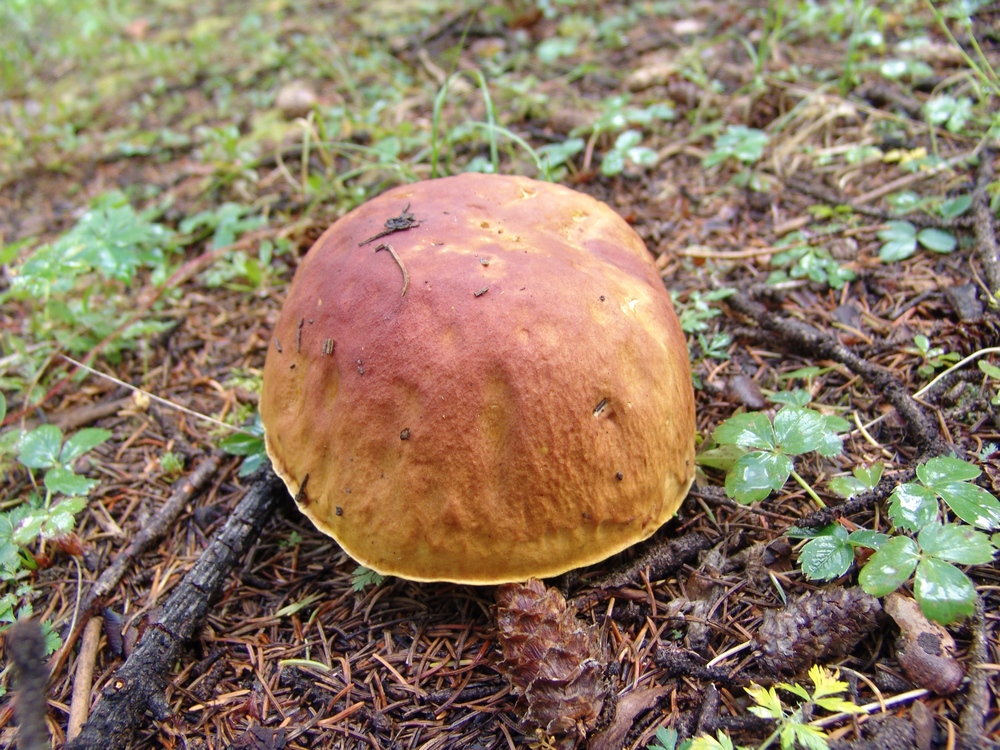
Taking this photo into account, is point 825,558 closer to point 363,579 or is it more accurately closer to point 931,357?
point 931,357

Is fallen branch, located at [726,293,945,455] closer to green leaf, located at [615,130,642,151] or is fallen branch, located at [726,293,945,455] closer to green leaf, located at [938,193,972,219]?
green leaf, located at [938,193,972,219]

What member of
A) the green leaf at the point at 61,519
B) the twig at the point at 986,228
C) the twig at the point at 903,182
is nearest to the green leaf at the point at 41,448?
the green leaf at the point at 61,519

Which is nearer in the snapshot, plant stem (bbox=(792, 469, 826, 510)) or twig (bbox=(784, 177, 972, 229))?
plant stem (bbox=(792, 469, 826, 510))

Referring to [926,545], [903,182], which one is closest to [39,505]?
[926,545]

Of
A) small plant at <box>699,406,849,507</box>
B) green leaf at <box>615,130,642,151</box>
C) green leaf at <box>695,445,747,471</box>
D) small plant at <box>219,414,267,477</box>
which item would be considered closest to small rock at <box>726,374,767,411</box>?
green leaf at <box>695,445,747,471</box>

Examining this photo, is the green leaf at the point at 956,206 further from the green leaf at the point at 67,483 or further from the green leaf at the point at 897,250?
the green leaf at the point at 67,483

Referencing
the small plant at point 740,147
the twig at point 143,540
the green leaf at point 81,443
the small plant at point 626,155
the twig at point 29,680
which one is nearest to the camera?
the twig at point 29,680
